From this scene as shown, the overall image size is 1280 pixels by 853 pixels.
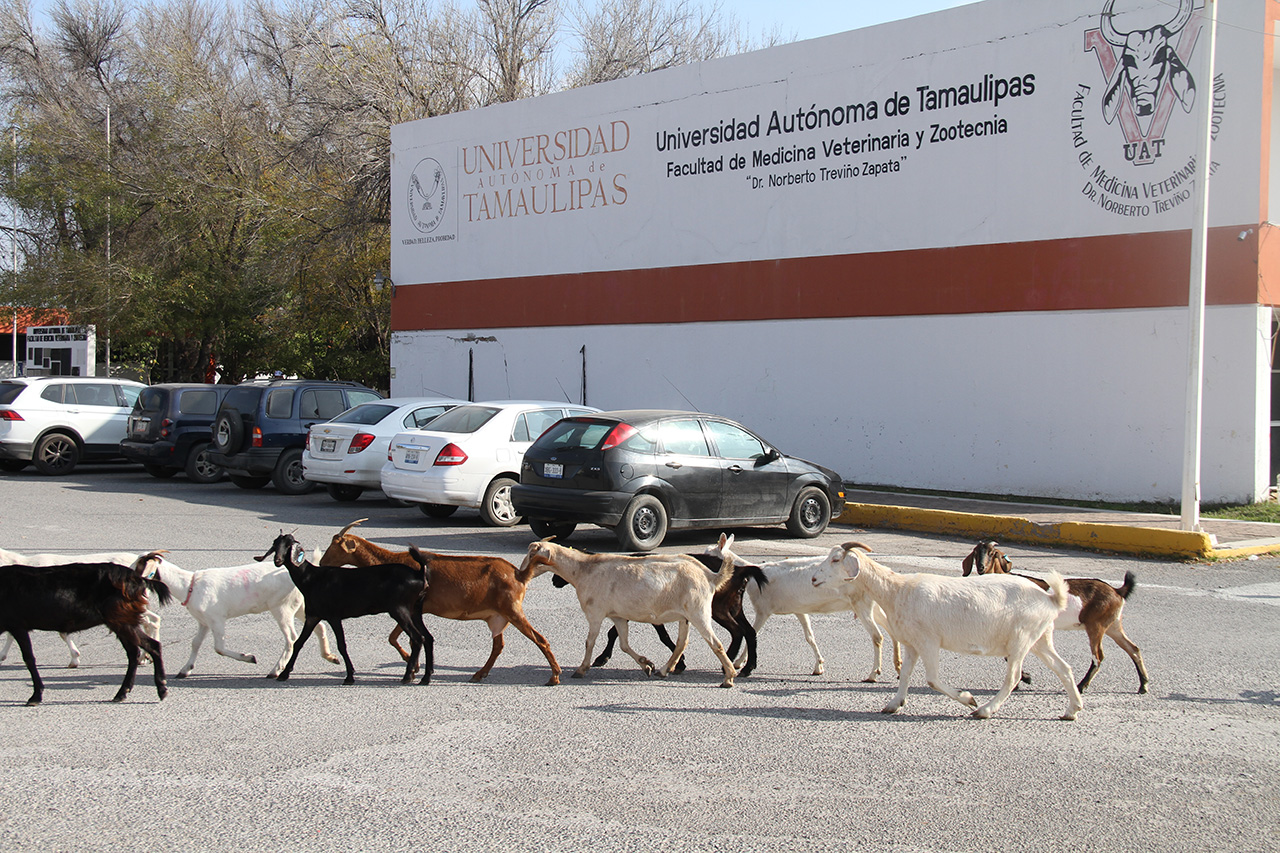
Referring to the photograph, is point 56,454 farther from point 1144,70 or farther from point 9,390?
point 1144,70

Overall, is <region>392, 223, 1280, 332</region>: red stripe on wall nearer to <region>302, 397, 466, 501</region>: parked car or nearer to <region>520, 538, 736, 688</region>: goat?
<region>302, 397, 466, 501</region>: parked car

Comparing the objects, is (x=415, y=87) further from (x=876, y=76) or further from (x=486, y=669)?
(x=486, y=669)

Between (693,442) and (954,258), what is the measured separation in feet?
23.1

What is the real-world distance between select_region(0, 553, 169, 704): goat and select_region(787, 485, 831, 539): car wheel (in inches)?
333

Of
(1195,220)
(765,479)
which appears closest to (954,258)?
(1195,220)

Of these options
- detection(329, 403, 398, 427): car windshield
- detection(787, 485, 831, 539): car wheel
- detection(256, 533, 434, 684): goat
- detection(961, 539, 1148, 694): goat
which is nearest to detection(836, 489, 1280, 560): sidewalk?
detection(787, 485, 831, 539): car wheel

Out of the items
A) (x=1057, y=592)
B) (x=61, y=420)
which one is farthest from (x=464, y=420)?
(x=61, y=420)

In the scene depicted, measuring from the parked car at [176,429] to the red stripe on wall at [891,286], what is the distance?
684cm

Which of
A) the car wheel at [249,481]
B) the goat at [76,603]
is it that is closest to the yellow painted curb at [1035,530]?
the car wheel at [249,481]

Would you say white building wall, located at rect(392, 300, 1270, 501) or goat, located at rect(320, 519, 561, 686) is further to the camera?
white building wall, located at rect(392, 300, 1270, 501)

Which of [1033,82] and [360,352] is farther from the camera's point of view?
[360,352]

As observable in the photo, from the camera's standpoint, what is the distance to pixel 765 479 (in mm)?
13086

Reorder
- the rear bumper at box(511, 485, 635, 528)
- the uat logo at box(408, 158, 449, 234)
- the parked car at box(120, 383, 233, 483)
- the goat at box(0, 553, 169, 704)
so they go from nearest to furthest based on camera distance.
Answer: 1. the goat at box(0, 553, 169, 704)
2. the rear bumper at box(511, 485, 635, 528)
3. the parked car at box(120, 383, 233, 483)
4. the uat logo at box(408, 158, 449, 234)

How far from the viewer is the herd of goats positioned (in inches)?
242
